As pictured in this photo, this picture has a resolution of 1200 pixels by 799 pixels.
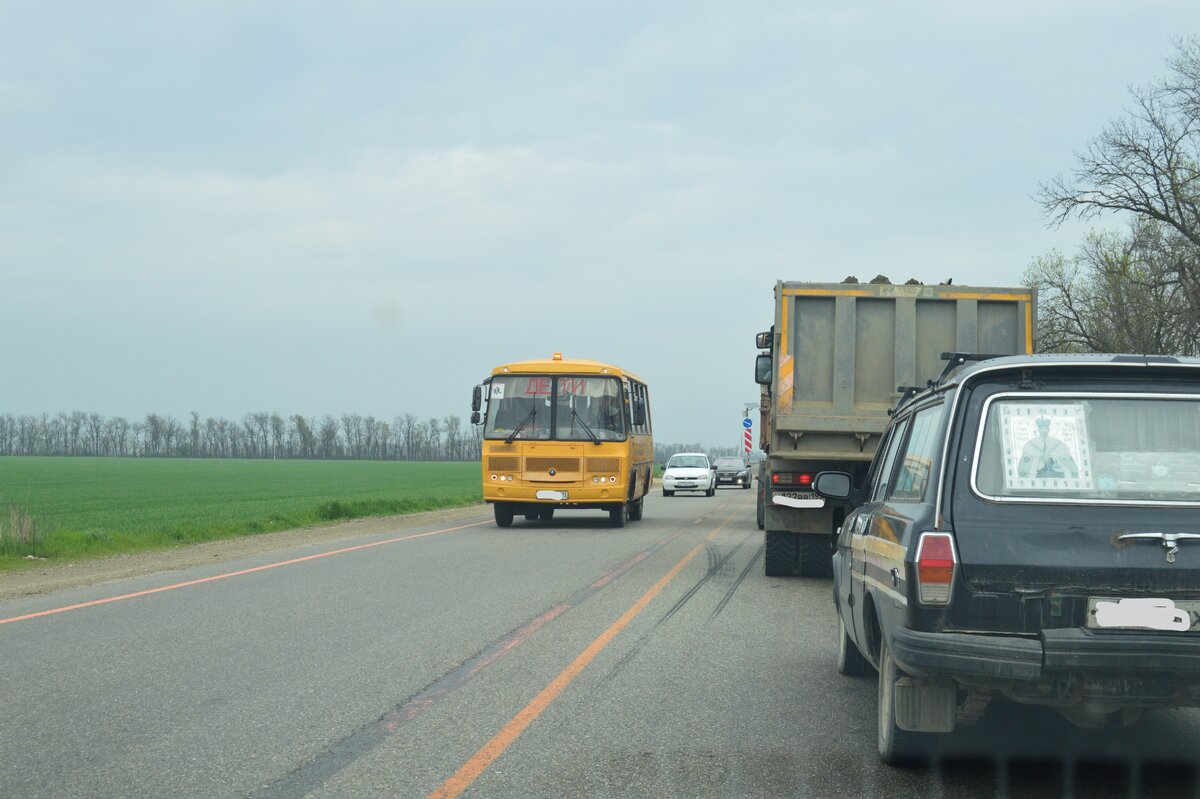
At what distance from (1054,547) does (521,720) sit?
9.85 ft

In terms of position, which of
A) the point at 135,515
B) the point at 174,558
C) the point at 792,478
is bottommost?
the point at 135,515

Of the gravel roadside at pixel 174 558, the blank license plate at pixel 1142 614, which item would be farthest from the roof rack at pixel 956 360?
the gravel roadside at pixel 174 558

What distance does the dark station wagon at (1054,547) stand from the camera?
4.68 m

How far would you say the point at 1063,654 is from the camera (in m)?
4.67

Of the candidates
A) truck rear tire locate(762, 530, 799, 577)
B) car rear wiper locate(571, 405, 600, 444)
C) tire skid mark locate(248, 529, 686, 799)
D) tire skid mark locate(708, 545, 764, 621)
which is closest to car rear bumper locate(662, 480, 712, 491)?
car rear wiper locate(571, 405, 600, 444)

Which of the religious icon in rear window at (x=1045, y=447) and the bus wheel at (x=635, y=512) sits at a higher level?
the religious icon in rear window at (x=1045, y=447)

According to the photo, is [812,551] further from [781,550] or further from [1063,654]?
[1063,654]

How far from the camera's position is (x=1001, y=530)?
15.8 feet

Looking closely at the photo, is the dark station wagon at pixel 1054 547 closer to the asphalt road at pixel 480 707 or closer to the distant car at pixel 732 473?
the asphalt road at pixel 480 707

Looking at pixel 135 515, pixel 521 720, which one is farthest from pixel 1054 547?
pixel 135 515

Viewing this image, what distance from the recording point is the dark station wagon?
4680mm

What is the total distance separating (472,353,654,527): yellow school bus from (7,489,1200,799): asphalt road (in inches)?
402

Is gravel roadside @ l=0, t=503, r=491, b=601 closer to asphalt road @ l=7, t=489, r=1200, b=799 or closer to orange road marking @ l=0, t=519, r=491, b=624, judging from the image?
orange road marking @ l=0, t=519, r=491, b=624

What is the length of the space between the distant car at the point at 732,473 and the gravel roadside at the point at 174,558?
25669mm
